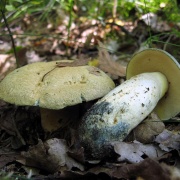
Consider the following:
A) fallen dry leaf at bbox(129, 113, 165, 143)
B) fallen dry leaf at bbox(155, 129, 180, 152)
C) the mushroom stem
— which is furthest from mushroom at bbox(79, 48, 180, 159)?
the mushroom stem

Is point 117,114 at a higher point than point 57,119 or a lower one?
higher

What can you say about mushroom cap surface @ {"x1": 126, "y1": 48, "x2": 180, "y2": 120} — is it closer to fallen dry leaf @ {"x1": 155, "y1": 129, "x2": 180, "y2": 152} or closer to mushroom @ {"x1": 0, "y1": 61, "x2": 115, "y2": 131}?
mushroom @ {"x1": 0, "y1": 61, "x2": 115, "y2": 131}

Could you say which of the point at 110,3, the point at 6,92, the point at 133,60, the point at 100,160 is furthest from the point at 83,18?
the point at 100,160

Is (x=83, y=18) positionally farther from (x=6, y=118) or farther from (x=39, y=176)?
(x=39, y=176)

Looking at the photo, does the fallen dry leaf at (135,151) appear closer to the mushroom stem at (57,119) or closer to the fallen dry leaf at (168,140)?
the fallen dry leaf at (168,140)

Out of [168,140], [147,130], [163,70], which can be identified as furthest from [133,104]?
[163,70]

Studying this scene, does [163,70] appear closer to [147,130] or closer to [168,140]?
[147,130]
